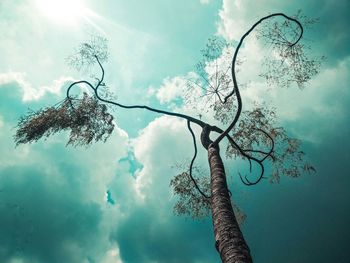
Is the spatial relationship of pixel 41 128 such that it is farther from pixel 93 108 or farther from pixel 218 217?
pixel 218 217

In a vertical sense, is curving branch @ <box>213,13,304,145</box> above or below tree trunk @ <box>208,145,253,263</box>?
above

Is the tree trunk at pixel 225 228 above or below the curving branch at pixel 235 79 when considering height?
below

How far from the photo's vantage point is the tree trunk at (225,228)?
12.8 ft

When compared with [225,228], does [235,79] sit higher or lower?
higher

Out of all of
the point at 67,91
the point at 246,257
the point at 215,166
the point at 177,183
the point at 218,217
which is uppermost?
the point at 67,91

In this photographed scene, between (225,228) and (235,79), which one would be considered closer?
(225,228)

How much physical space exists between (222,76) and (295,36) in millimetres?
2866

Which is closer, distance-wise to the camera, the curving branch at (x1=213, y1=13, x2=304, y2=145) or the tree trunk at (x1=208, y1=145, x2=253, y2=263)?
the tree trunk at (x1=208, y1=145, x2=253, y2=263)

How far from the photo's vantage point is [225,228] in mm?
4445

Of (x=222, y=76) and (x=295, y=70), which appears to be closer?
(x=295, y=70)

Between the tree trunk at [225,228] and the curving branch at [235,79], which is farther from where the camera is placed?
the curving branch at [235,79]

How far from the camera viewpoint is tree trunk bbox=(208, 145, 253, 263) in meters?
3.91

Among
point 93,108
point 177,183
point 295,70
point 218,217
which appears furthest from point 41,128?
point 295,70

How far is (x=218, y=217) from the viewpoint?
4.79 metres
